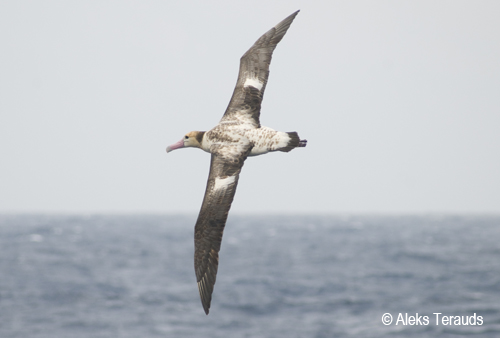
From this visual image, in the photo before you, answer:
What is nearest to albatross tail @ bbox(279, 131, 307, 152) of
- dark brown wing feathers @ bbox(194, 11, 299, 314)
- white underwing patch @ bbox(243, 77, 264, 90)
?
dark brown wing feathers @ bbox(194, 11, 299, 314)

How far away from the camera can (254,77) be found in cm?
1168

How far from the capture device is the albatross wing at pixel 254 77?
11242mm

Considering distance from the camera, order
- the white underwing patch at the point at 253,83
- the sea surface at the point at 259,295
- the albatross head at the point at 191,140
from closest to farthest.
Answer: the albatross head at the point at 191,140 < the white underwing patch at the point at 253,83 < the sea surface at the point at 259,295

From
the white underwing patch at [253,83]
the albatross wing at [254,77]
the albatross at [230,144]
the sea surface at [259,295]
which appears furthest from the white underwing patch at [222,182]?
the sea surface at [259,295]

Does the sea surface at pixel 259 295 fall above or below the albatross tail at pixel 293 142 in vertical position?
below

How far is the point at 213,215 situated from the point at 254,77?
9.93 feet

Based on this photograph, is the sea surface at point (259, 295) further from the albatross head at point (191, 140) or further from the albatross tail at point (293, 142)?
the albatross tail at point (293, 142)

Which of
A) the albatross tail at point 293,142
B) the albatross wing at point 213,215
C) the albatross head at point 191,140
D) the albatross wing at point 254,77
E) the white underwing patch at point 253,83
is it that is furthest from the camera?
the white underwing patch at point 253,83

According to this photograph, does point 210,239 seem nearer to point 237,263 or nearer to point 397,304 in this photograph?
point 397,304

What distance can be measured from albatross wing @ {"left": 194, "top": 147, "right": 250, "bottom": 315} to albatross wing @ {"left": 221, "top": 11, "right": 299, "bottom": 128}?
3.77 feet

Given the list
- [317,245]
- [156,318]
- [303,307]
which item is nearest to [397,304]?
[303,307]

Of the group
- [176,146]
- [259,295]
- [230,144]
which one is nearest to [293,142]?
[230,144]

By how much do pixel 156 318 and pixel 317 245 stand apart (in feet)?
229

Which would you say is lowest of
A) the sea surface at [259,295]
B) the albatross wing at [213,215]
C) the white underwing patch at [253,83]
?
the sea surface at [259,295]
